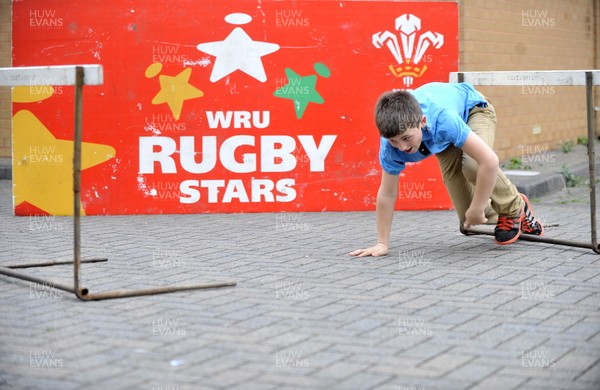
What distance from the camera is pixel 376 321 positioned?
471cm

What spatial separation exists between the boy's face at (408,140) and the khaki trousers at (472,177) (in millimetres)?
706

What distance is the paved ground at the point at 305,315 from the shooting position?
12.7 ft

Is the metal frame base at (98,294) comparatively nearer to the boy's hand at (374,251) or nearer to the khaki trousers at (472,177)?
the boy's hand at (374,251)

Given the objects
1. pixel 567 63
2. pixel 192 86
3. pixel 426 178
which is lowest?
pixel 426 178

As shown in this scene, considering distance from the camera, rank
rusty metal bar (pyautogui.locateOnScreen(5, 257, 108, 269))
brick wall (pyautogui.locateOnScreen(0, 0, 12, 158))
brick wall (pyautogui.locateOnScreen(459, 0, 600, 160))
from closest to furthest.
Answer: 1. rusty metal bar (pyautogui.locateOnScreen(5, 257, 108, 269))
2. brick wall (pyautogui.locateOnScreen(459, 0, 600, 160))
3. brick wall (pyautogui.locateOnScreen(0, 0, 12, 158))

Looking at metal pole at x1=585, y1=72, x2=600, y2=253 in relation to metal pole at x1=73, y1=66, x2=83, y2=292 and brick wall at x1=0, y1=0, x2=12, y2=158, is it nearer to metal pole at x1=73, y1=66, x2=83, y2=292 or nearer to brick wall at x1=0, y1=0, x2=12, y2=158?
metal pole at x1=73, y1=66, x2=83, y2=292

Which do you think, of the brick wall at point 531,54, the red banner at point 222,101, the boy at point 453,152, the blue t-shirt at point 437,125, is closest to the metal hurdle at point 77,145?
the boy at point 453,152

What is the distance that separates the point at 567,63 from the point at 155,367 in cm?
1205

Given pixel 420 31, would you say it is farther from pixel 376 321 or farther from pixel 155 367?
pixel 155 367

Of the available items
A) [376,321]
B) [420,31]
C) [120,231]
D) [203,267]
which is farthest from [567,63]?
[376,321]

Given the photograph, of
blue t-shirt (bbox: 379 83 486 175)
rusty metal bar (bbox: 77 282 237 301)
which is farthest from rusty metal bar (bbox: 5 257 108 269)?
blue t-shirt (bbox: 379 83 486 175)

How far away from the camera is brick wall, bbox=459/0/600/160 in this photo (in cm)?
1201

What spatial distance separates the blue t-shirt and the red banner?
194cm

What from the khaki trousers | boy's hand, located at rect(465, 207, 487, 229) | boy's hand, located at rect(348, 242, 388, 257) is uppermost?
the khaki trousers
